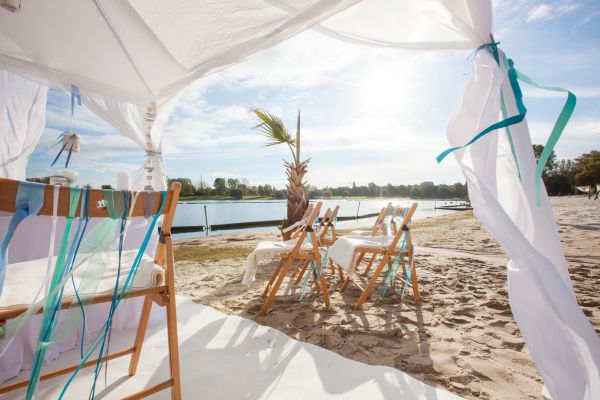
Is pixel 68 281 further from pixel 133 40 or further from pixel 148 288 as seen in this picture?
pixel 133 40

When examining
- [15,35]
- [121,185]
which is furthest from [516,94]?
[15,35]

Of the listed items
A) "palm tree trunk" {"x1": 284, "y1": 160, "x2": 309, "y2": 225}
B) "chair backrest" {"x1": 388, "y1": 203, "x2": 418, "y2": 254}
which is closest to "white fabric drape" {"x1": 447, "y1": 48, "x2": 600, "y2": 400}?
"chair backrest" {"x1": 388, "y1": 203, "x2": 418, "y2": 254}

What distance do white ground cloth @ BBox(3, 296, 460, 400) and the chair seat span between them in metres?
0.71

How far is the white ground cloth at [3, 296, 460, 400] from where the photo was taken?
1.48 meters

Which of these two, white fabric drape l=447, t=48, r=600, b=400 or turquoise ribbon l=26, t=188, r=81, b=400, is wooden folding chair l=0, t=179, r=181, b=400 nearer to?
turquoise ribbon l=26, t=188, r=81, b=400

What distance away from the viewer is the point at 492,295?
108 inches

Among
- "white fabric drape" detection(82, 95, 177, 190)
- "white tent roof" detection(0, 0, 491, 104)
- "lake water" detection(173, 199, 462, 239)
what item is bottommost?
"lake water" detection(173, 199, 462, 239)

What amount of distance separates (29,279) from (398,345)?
6.88ft

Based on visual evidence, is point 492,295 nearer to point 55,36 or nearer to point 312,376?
point 312,376

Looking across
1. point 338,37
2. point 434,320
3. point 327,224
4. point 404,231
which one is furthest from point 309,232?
point 338,37

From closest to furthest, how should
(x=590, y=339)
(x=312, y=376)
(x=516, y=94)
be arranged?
(x=590, y=339) < (x=516, y=94) < (x=312, y=376)

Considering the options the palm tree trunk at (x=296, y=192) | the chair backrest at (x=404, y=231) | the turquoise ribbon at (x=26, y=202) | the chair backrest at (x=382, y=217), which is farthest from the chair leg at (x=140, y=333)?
the palm tree trunk at (x=296, y=192)

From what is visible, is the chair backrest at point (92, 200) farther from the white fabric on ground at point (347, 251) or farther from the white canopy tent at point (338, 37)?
the white fabric on ground at point (347, 251)

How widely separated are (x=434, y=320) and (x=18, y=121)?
474 cm
